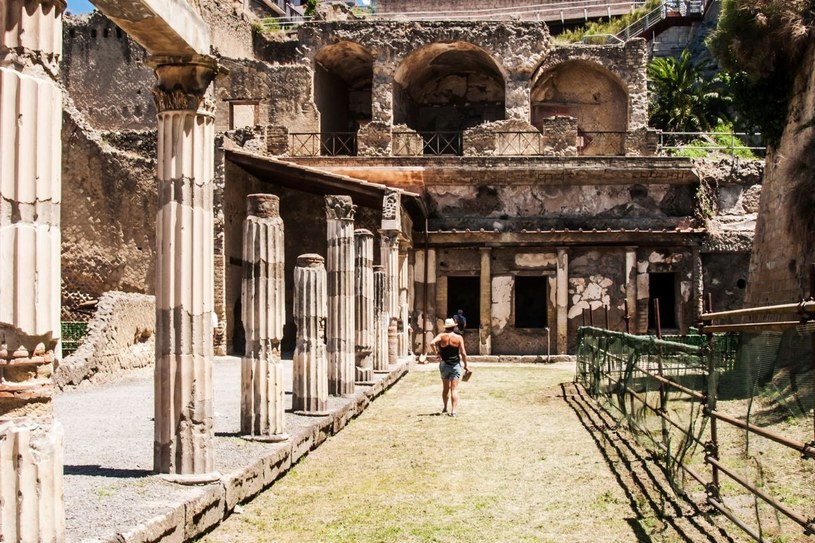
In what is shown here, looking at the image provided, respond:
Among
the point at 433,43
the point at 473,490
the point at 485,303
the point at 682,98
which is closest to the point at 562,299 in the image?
the point at 485,303

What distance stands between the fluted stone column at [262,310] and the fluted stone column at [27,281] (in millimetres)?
3983

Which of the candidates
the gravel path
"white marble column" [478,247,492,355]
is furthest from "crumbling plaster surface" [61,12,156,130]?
the gravel path

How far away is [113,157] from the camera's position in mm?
19203

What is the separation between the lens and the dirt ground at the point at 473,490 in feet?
19.6

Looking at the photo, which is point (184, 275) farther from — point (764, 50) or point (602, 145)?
point (602, 145)

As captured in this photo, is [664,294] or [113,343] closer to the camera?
[113,343]

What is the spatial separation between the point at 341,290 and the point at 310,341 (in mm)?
2049

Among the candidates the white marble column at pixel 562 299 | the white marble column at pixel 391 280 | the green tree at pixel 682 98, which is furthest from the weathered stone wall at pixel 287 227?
the green tree at pixel 682 98

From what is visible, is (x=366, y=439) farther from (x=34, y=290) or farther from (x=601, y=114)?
(x=601, y=114)

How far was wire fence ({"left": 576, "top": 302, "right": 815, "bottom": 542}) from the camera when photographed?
16.6 feet

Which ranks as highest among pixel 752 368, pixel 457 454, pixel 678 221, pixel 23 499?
pixel 678 221

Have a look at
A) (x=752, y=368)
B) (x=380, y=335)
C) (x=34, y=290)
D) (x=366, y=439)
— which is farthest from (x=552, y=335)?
(x=34, y=290)

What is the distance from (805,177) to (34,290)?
1359 cm

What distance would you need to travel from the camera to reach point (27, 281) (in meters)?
3.97
